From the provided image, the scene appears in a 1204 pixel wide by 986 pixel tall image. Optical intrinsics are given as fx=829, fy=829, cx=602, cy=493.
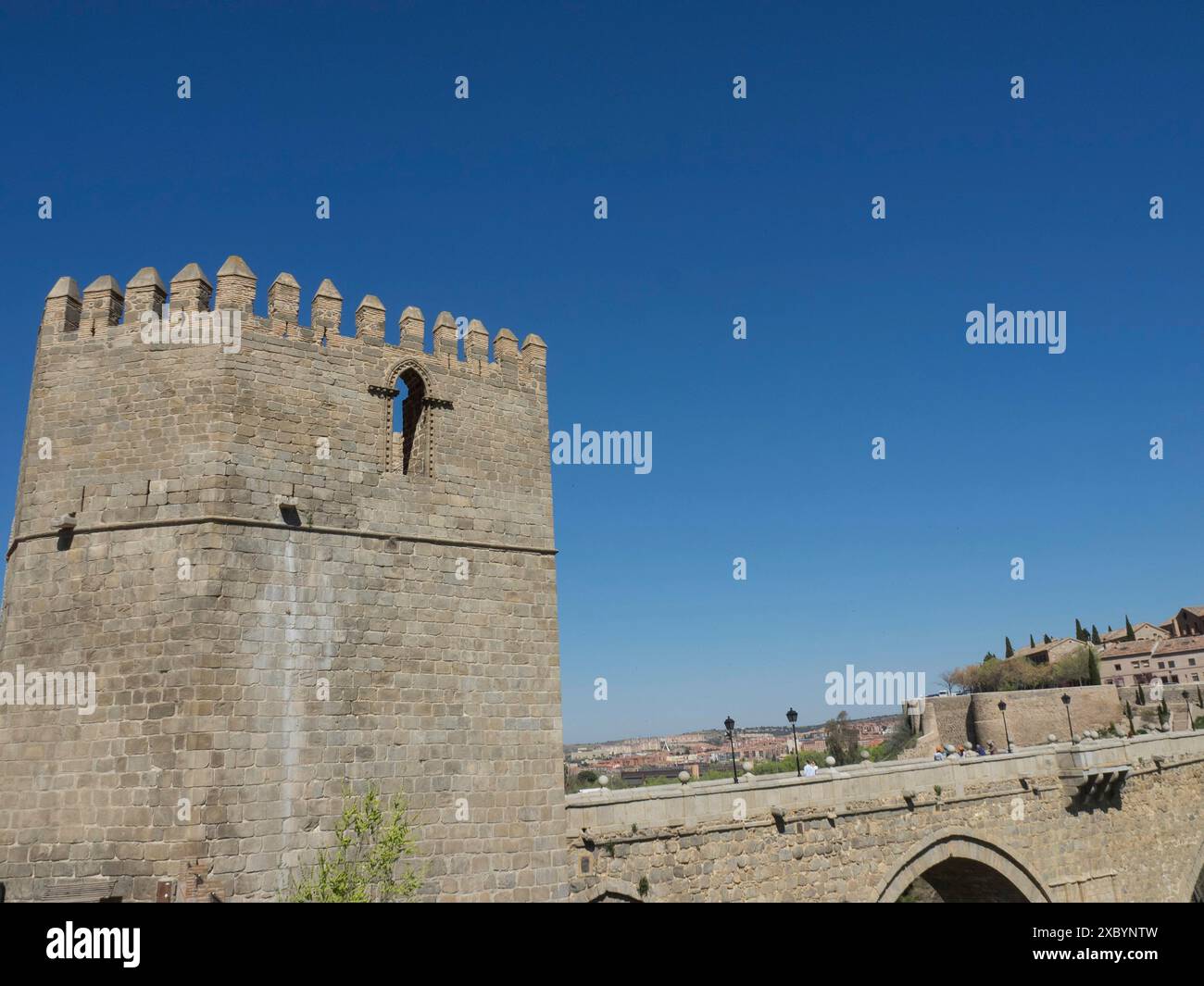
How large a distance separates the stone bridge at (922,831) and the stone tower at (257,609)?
6.02ft

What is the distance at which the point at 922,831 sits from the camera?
18375mm

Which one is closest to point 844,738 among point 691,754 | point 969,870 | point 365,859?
point 691,754

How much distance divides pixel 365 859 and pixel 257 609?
371 centimetres

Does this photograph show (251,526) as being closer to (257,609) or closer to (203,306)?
(257,609)

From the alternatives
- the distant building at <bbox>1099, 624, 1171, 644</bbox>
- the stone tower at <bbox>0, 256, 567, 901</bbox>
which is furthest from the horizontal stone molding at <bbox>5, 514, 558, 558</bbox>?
the distant building at <bbox>1099, 624, 1171, 644</bbox>

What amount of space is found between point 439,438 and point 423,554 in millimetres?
1989

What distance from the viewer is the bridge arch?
60.3 ft

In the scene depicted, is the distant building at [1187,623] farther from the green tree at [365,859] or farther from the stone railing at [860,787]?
the green tree at [365,859]

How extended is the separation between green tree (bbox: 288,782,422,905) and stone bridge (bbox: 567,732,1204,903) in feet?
9.52

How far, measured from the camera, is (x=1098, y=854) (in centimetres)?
2212

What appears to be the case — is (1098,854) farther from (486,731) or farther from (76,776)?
(76,776)

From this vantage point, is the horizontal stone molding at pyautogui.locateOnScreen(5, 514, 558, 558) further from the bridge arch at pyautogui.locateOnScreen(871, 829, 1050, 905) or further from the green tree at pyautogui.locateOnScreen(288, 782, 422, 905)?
the bridge arch at pyautogui.locateOnScreen(871, 829, 1050, 905)

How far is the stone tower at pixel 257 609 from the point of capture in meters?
10.7
